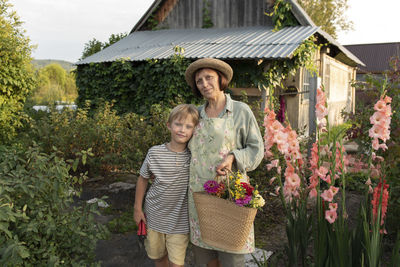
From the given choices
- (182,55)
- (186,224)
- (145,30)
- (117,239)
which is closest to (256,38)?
(182,55)

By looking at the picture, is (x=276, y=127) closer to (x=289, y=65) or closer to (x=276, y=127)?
(x=276, y=127)

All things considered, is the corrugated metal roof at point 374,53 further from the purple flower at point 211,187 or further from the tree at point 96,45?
the purple flower at point 211,187

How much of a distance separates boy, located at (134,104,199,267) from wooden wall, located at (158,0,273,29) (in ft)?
30.9

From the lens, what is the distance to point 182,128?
7.51 feet

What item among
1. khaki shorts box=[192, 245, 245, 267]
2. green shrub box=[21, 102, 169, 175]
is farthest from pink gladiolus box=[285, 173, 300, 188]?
green shrub box=[21, 102, 169, 175]

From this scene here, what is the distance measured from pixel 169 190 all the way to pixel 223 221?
53 cm

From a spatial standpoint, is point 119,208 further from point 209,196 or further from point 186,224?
point 209,196

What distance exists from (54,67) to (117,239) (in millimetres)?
60215

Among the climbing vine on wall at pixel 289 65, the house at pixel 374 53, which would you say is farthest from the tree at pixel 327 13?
the climbing vine on wall at pixel 289 65

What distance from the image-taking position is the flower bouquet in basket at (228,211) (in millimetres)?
1878

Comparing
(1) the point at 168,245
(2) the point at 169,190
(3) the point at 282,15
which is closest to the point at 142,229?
(1) the point at 168,245

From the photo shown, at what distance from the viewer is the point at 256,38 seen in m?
9.45

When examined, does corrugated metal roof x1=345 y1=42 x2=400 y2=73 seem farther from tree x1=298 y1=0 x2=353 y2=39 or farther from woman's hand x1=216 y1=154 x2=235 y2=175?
woman's hand x1=216 y1=154 x2=235 y2=175

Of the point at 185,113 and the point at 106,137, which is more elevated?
the point at 185,113
